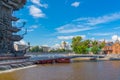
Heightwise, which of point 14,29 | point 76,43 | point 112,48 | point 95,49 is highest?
point 14,29

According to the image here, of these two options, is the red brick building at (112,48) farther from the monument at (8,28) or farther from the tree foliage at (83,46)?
the monument at (8,28)

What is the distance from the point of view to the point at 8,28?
232ft

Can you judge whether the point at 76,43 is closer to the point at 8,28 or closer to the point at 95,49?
the point at 95,49

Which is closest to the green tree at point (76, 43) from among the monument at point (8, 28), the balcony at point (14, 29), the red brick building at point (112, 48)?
the red brick building at point (112, 48)

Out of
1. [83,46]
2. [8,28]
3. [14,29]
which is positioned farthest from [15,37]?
[83,46]

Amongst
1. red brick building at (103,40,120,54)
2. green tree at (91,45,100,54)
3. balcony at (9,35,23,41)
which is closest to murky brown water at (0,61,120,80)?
balcony at (9,35,23,41)

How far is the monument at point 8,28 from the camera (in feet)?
221

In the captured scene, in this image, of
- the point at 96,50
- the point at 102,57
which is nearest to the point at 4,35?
the point at 102,57

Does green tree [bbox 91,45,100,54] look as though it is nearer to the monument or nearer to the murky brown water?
the monument

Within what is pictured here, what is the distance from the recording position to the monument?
6722 cm

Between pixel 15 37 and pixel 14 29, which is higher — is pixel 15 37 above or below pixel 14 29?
below

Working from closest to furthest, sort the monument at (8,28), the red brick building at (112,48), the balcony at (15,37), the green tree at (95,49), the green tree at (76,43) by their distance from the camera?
the monument at (8,28) < the balcony at (15,37) < the green tree at (95,49) < the red brick building at (112,48) < the green tree at (76,43)

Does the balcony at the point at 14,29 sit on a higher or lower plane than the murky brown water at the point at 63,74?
higher

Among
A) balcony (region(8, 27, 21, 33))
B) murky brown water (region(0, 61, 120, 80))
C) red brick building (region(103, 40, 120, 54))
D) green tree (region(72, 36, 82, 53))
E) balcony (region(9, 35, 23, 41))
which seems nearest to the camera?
murky brown water (region(0, 61, 120, 80))
